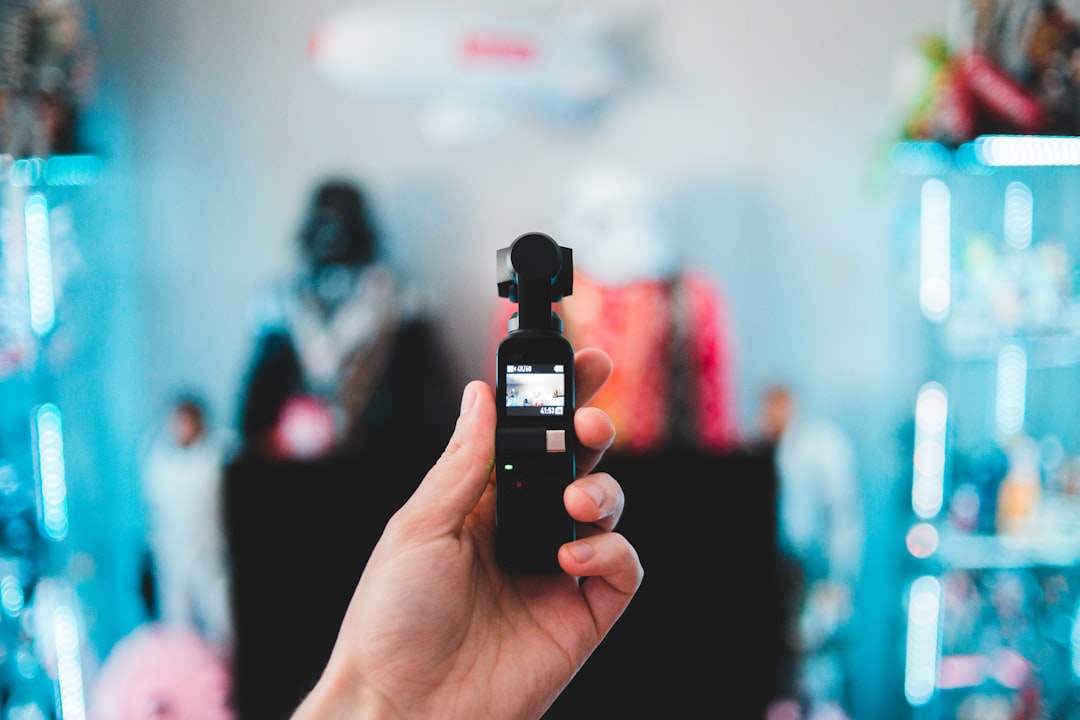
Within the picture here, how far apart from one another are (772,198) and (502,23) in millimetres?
1054

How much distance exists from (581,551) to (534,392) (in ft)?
0.61

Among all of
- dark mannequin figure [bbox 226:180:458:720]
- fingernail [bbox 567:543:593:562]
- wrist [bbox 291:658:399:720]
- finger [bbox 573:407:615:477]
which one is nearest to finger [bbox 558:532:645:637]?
fingernail [bbox 567:543:593:562]

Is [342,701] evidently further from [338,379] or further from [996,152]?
[996,152]

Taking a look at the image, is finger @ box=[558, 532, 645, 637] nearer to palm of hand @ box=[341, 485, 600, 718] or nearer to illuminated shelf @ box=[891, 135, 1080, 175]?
palm of hand @ box=[341, 485, 600, 718]

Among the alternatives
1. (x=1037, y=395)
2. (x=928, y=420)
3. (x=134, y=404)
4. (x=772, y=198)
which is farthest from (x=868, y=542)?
(x=134, y=404)

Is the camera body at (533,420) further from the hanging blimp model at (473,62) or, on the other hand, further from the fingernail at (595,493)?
the hanging blimp model at (473,62)

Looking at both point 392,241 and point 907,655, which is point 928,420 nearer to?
point 907,655

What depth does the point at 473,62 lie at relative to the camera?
77.5 inches

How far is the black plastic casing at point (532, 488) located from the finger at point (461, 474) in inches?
0.7

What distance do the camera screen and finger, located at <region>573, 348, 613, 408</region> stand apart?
9 centimetres

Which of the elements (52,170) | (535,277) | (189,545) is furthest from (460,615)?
(52,170)

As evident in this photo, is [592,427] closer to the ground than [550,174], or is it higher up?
closer to the ground

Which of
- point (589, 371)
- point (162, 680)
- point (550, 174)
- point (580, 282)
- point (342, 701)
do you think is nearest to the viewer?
point (342, 701)

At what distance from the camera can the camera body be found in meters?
0.76
